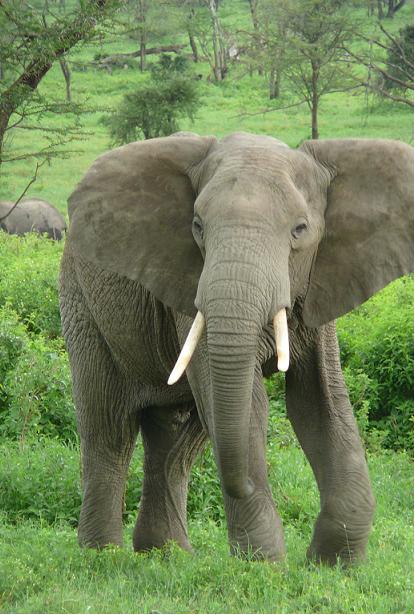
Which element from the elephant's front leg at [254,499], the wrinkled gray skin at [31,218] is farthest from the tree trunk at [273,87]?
the elephant's front leg at [254,499]

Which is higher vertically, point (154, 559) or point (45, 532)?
point (154, 559)

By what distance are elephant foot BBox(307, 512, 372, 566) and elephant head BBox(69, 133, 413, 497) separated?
56 centimetres

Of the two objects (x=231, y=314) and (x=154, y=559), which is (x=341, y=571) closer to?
(x=154, y=559)

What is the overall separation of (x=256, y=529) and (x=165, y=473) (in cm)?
136

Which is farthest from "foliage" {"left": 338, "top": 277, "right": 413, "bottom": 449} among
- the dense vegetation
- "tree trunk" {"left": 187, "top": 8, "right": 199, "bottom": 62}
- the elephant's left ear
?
"tree trunk" {"left": 187, "top": 8, "right": 199, "bottom": 62}

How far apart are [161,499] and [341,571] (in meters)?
1.40

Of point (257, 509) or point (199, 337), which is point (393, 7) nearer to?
point (257, 509)

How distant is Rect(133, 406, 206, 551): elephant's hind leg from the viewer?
5512mm

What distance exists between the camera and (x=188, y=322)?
4484 millimetres

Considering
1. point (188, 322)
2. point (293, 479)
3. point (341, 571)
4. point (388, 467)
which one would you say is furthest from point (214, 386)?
point (388, 467)

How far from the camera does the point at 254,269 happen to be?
3.77 m

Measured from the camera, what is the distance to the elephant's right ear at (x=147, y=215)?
443 cm

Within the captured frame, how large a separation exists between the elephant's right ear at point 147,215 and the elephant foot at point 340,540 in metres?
1.01

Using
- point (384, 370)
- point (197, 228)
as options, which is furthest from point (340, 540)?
point (384, 370)
